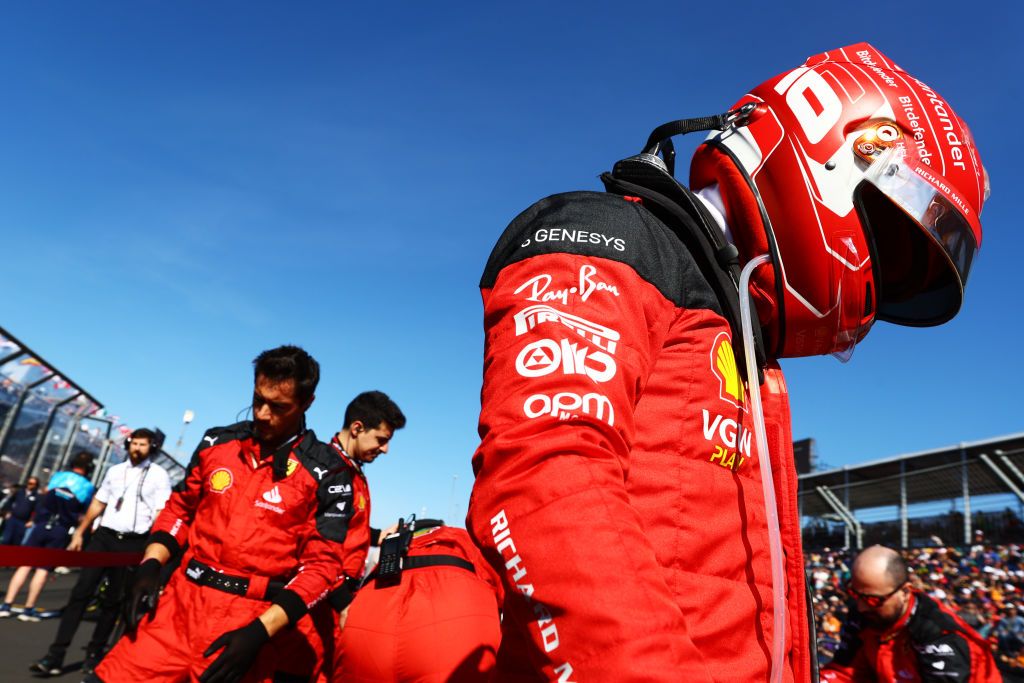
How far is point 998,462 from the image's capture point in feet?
46.1

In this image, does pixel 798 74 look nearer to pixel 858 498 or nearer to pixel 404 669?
pixel 404 669

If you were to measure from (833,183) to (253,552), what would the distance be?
117 inches

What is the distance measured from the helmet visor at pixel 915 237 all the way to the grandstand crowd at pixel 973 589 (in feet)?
40.4

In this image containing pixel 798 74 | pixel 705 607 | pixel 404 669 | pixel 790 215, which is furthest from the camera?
pixel 404 669

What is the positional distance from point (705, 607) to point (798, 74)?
120cm

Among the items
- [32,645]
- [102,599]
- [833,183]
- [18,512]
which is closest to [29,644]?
[32,645]

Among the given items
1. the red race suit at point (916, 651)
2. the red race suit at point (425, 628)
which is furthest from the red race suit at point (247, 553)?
the red race suit at point (916, 651)

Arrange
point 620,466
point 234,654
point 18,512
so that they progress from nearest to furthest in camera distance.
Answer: point 620,466 → point 234,654 → point 18,512

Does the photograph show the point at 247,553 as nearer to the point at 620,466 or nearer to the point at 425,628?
the point at 425,628

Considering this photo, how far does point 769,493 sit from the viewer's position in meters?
1.07

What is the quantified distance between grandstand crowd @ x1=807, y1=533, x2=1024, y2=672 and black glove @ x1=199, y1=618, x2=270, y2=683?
11.9 metres

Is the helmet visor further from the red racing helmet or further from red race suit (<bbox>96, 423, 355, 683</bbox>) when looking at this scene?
red race suit (<bbox>96, 423, 355, 683</bbox>)

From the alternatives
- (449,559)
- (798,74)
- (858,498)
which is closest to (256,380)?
(449,559)

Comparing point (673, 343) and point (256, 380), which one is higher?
point (256, 380)
